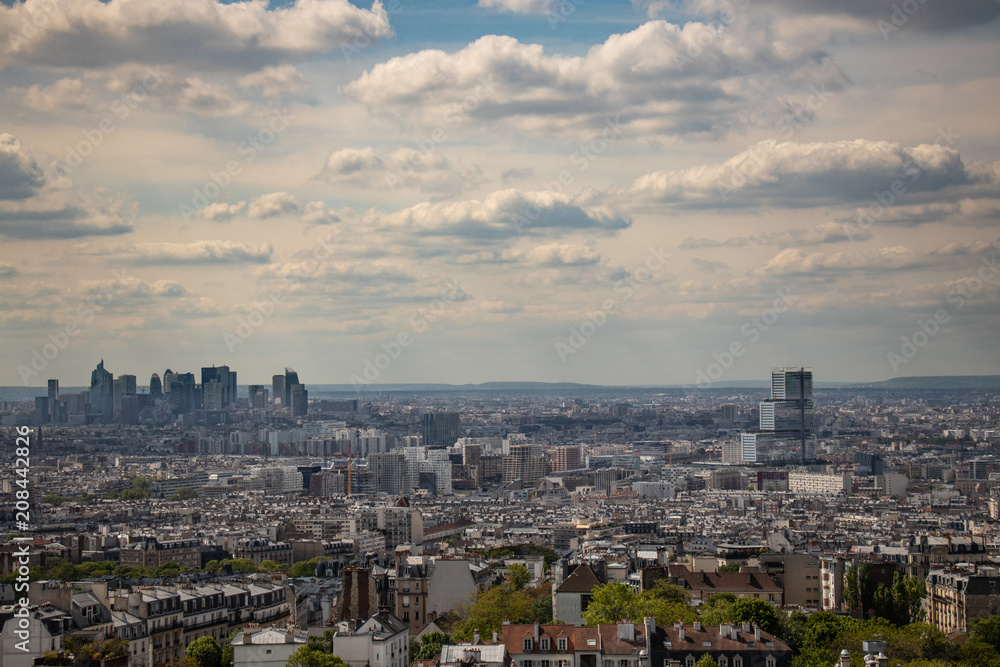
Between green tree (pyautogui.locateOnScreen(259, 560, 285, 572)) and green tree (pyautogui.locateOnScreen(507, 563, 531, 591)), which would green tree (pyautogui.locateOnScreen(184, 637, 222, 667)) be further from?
green tree (pyautogui.locateOnScreen(259, 560, 285, 572))

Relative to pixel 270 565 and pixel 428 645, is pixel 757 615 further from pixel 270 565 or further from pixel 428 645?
pixel 270 565

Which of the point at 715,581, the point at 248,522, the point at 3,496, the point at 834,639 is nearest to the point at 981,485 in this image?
the point at 248,522

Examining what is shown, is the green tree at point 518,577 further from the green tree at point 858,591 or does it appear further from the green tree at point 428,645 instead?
the green tree at point 858,591

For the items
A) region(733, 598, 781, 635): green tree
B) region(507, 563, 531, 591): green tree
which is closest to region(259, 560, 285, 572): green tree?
region(507, 563, 531, 591): green tree

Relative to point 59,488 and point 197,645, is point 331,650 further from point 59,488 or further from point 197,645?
point 59,488

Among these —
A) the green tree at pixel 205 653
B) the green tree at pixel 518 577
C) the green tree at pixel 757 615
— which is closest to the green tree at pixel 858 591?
the green tree at pixel 757 615

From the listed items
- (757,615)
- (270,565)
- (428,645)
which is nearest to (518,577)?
(428,645)
